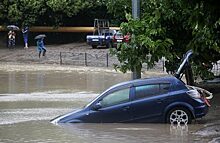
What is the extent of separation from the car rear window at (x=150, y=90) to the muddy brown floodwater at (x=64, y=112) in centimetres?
91

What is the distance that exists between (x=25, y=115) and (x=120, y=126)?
3.91m

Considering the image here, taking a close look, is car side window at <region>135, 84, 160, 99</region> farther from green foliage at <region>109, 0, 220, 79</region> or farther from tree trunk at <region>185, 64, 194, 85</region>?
tree trunk at <region>185, 64, 194, 85</region>

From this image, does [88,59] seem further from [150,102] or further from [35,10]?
[150,102]

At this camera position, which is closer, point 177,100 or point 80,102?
point 177,100

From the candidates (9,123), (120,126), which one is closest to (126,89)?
(120,126)

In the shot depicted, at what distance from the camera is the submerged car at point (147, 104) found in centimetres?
1535

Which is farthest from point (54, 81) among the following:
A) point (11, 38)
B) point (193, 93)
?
point (11, 38)

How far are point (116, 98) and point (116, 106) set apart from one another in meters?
0.27

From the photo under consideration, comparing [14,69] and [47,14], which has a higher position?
[47,14]

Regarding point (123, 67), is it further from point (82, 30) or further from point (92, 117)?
point (82, 30)

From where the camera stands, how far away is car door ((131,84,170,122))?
50.7 ft

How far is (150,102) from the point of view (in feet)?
50.8

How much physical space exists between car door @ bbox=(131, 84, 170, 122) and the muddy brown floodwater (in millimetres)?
294

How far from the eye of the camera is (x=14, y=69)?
36.7 metres
